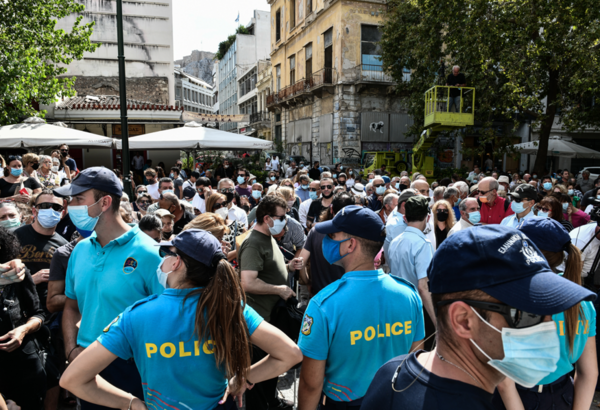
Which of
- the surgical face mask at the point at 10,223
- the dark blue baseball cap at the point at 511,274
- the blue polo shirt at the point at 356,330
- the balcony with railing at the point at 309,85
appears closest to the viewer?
the dark blue baseball cap at the point at 511,274

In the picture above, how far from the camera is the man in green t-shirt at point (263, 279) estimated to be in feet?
11.2

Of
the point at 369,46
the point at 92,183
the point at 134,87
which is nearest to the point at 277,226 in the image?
the point at 92,183

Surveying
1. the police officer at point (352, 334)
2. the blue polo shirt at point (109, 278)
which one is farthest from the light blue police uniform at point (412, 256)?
the blue polo shirt at point (109, 278)

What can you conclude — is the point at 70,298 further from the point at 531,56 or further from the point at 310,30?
the point at 310,30

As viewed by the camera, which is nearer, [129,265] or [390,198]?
[129,265]

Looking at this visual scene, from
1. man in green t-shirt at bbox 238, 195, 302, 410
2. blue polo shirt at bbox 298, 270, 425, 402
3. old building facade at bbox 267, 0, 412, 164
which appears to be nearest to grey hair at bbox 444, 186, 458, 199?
man in green t-shirt at bbox 238, 195, 302, 410

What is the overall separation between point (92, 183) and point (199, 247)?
1318 millimetres

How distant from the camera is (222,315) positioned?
191cm

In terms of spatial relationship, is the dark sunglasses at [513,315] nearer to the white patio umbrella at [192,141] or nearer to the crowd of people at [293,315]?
the crowd of people at [293,315]

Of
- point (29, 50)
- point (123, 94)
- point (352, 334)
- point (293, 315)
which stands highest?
point (29, 50)

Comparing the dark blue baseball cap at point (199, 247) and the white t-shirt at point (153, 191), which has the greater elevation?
the dark blue baseball cap at point (199, 247)

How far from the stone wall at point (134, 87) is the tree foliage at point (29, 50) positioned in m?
8.66

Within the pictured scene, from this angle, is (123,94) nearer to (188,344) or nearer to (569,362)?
(188,344)

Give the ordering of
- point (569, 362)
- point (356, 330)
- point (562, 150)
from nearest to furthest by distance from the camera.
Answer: point (569, 362) → point (356, 330) → point (562, 150)
